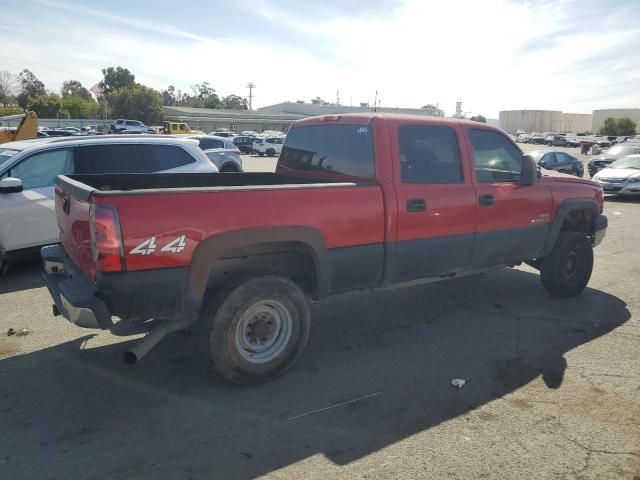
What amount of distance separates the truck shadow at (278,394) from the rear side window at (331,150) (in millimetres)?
1603

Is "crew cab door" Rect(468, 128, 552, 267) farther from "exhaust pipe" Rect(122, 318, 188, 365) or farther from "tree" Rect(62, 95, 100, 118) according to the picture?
"tree" Rect(62, 95, 100, 118)

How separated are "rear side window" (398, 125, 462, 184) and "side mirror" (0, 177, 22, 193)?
4629 millimetres

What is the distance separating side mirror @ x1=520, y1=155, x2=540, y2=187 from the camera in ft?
17.3

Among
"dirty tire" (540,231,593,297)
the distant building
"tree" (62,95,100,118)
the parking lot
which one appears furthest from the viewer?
the distant building

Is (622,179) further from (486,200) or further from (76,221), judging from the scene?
(76,221)

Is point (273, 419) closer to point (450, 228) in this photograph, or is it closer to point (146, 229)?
point (146, 229)

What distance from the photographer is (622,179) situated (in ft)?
51.2

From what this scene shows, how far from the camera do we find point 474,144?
16.9 ft

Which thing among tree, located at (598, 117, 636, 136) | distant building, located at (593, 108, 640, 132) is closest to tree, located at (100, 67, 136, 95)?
tree, located at (598, 117, 636, 136)

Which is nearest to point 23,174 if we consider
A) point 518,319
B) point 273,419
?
point 273,419

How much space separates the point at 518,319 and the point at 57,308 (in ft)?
14.5

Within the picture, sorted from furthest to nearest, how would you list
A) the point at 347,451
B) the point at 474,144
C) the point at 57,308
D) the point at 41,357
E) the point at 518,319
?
the point at 518,319 < the point at 474,144 < the point at 41,357 < the point at 57,308 < the point at 347,451

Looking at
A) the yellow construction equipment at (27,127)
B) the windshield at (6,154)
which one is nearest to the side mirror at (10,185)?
the windshield at (6,154)

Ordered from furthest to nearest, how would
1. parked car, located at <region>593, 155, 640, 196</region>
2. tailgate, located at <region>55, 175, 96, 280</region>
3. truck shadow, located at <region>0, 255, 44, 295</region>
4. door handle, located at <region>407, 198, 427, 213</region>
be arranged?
parked car, located at <region>593, 155, 640, 196</region>
truck shadow, located at <region>0, 255, 44, 295</region>
door handle, located at <region>407, 198, 427, 213</region>
tailgate, located at <region>55, 175, 96, 280</region>
